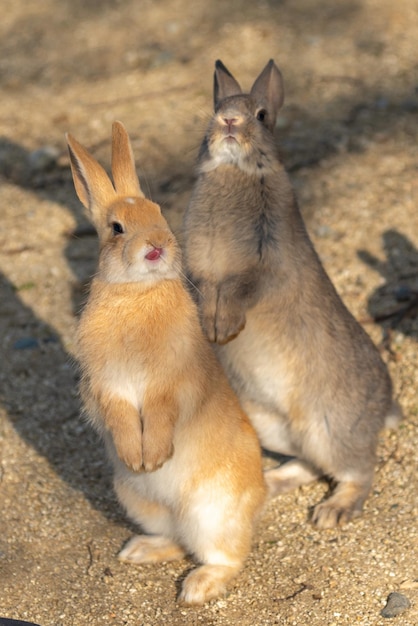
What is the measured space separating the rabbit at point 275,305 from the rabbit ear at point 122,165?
0.66 m

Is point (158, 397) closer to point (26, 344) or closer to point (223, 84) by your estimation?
point (223, 84)

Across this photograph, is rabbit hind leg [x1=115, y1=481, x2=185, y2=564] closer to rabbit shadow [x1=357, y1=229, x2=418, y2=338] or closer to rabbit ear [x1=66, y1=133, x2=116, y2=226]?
rabbit ear [x1=66, y1=133, x2=116, y2=226]

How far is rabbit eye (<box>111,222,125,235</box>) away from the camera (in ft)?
12.8

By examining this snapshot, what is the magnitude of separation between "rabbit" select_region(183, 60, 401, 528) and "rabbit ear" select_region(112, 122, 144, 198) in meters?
0.66

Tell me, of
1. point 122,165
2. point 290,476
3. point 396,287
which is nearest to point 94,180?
point 122,165

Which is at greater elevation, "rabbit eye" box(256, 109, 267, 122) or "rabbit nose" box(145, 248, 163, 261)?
"rabbit eye" box(256, 109, 267, 122)

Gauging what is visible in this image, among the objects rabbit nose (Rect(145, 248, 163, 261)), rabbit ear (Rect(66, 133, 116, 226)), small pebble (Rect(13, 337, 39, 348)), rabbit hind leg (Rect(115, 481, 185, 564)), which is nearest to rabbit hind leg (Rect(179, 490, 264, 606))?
rabbit hind leg (Rect(115, 481, 185, 564))

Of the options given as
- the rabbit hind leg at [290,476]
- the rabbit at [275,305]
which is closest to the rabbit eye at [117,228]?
the rabbit at [275,305]

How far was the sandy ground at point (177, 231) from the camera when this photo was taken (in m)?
4.30

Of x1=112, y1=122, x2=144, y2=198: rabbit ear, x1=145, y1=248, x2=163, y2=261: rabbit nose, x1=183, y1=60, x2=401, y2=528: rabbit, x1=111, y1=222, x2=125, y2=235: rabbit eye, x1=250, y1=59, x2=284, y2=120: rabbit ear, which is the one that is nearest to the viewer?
x1=145, y1=248, x2=163, y2=261: rabbit nose

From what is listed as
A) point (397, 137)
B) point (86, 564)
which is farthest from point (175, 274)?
point (397, 137)

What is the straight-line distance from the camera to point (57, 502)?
4.86 meters

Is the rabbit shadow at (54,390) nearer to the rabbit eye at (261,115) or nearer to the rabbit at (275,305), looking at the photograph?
the rabbit at (275,305)

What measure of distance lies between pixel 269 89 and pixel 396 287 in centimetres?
172
